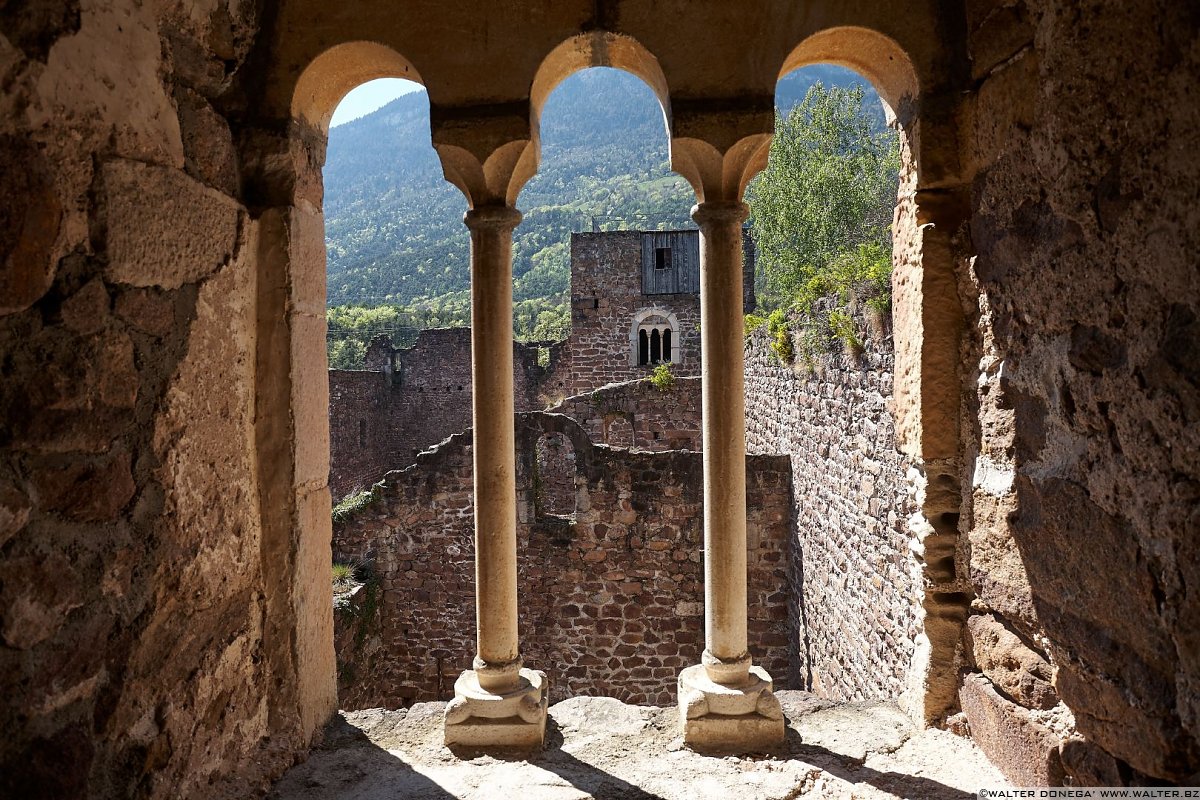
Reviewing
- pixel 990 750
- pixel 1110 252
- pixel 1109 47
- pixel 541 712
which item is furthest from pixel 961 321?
pixel 541 712

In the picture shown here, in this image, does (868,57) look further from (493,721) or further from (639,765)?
(493,721)

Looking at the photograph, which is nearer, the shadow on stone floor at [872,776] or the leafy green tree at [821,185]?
the shadow on stone floor at [872,776]

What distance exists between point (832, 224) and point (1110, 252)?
69.1ft

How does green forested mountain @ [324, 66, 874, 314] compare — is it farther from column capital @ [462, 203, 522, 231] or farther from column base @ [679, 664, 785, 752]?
column base @ [679, 664, 785, 752]

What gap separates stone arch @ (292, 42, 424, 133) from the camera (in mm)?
2867

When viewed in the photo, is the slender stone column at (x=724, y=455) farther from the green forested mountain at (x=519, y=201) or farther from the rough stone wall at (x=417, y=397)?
the green forested mountain at (x=519, y=201)

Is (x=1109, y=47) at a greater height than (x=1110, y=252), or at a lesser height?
greater

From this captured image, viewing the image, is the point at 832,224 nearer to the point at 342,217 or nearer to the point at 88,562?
the point at 88,562

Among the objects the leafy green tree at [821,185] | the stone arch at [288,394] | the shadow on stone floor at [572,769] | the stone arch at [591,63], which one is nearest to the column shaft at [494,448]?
the shadow on stone floor at [572,769]

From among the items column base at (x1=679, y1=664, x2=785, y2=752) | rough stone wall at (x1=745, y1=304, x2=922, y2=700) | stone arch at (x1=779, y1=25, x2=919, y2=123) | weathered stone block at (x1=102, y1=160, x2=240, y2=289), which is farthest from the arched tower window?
weathered stone block at (x1=102, y1=160, x2=240, y2=289)

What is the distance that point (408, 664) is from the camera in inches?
328

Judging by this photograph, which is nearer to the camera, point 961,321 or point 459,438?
point 961,321

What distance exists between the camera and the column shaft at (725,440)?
298 centimetres

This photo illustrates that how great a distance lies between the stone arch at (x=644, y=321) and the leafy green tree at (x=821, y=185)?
128 inches
